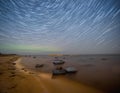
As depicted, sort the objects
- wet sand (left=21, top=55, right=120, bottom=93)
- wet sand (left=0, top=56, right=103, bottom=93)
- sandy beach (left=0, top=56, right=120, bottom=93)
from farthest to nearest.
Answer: wet sand (left=21, top=55, right=120, bottom=93)
sandy beach (left=0, top=56, right=120, bottom=93)
wet sand (left=0, top=56, right=103, bottom=93)

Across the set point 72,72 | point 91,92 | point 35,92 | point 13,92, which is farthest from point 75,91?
point 72,72

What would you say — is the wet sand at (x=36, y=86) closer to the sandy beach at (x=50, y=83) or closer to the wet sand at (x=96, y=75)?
the sandy beach at (x=50, y=83)

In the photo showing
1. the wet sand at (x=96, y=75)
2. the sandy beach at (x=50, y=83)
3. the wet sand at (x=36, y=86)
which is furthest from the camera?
the wet sand at (x=96, y=75)

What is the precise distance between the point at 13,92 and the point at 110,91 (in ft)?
36.5

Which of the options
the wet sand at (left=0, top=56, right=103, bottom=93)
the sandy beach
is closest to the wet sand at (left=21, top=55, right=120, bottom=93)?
the sandy beach

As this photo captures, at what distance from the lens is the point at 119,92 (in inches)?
385

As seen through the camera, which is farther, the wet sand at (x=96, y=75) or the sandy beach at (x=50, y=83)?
the wet sand at (x=96, y=75)

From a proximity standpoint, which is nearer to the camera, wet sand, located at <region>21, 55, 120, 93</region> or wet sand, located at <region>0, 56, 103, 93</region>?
wet sand, located at <region>0, 56, 103, 93</region>

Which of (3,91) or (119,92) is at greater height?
(3,91)

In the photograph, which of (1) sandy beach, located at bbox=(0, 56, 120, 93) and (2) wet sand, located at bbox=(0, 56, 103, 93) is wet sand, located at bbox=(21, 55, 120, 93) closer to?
(1) sandy beach, located at bbox=(0, 56, 120, 93)

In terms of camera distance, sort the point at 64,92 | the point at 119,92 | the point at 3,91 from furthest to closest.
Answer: the point at 119,92, the point at 64,92, the point at 3,91

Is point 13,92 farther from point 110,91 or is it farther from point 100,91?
point 110,91

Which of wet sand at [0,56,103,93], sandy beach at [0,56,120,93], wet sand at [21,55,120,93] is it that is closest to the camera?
wet sand at [0,56,103,93]

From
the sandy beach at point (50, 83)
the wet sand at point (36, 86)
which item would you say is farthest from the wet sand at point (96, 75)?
the wet sand at point (36, 86)
